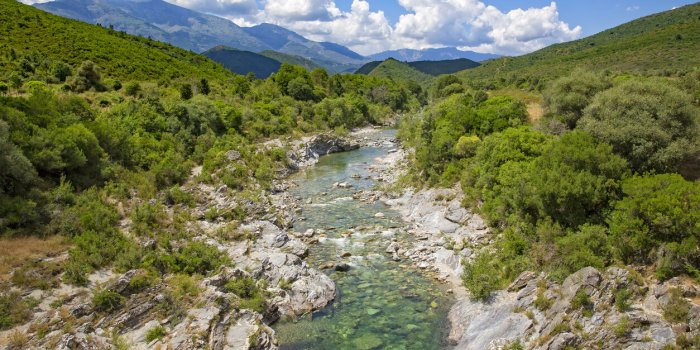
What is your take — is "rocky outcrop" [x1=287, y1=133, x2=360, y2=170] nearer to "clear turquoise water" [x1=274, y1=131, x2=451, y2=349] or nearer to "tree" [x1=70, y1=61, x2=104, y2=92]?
"clear turquoise water" [x1=274, y1=131, x2=451, y2=349]

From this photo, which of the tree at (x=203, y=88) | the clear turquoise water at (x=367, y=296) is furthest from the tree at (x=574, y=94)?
the tree at (x=203, y=88)

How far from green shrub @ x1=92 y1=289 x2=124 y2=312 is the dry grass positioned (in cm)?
426

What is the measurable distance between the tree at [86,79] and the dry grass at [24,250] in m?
38.5

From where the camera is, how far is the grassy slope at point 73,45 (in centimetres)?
6095

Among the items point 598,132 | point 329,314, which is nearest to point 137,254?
point 329,314

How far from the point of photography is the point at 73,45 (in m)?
65.8

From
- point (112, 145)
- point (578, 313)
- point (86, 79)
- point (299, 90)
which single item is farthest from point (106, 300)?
point (299, 90)

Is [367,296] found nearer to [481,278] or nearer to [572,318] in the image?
[481,278]

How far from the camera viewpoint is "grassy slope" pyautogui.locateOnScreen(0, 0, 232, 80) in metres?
61.0

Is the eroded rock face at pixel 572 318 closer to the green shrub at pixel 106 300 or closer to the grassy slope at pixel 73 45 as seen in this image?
the green shrub at pixel 106 300

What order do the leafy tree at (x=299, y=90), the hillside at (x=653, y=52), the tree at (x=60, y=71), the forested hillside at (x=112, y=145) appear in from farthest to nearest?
the hillside at (x=653, y=52)
the leafy tree at (x=299, y=90)
the tree at (x=60, y=71)
the forested hillside at (x=112, y=145)

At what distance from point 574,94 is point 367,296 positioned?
24288mm

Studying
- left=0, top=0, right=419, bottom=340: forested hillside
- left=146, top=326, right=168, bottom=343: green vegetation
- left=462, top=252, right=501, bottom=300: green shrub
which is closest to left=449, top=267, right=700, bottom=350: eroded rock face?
left=462, top=252, right=501, bottom=300: green shrub

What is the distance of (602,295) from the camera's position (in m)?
14.5
